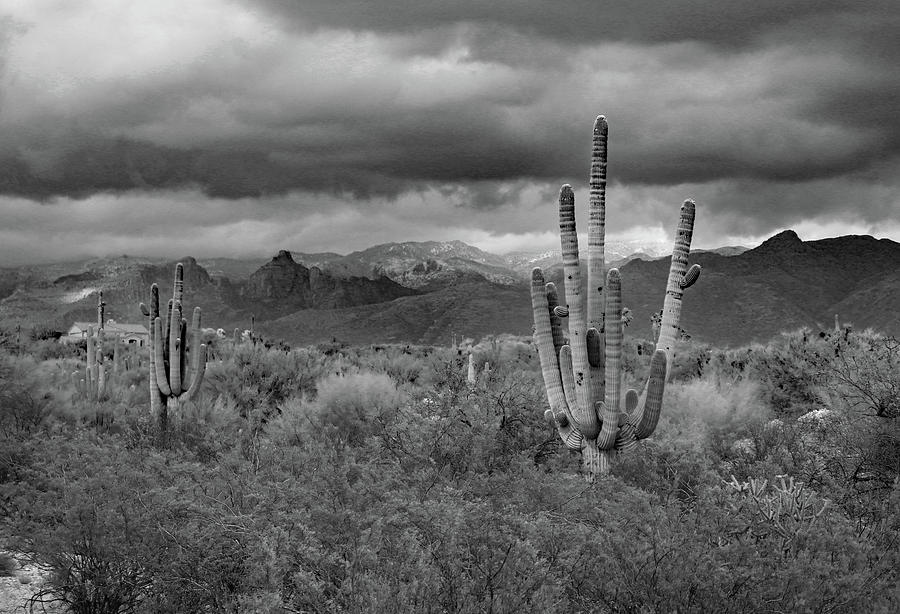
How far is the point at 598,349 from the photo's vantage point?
11492mm

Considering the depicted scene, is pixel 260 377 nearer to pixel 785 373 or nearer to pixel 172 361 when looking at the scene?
pixel 172 361

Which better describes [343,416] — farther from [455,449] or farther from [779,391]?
[779,391]

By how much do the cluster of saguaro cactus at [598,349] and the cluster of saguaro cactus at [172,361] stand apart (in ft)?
31.6

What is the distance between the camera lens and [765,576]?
254 inches

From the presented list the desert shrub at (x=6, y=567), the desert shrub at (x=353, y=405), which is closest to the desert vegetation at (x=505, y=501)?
the desert shrub at (x=6, y=567)

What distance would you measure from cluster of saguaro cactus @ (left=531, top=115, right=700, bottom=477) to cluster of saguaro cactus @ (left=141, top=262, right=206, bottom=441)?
9629 millimetres

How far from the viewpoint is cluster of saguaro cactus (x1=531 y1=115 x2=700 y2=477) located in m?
11.0

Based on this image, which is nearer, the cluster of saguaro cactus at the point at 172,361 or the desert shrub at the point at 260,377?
the cluster of saguaro cactus at the point at 172,361

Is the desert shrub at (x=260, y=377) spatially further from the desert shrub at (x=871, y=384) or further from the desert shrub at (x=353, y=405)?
the desert shrub at (x=871, y=384)

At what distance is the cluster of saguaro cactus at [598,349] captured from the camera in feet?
36.2

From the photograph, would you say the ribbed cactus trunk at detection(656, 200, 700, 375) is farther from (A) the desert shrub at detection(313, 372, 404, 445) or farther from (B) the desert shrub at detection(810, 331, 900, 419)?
(A) the desert shrub at detection(313, 372, 404, 445)

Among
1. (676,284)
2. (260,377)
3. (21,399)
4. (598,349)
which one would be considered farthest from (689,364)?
(21,399)

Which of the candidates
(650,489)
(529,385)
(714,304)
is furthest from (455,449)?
(714,304)

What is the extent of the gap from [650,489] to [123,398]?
49.5 ft
